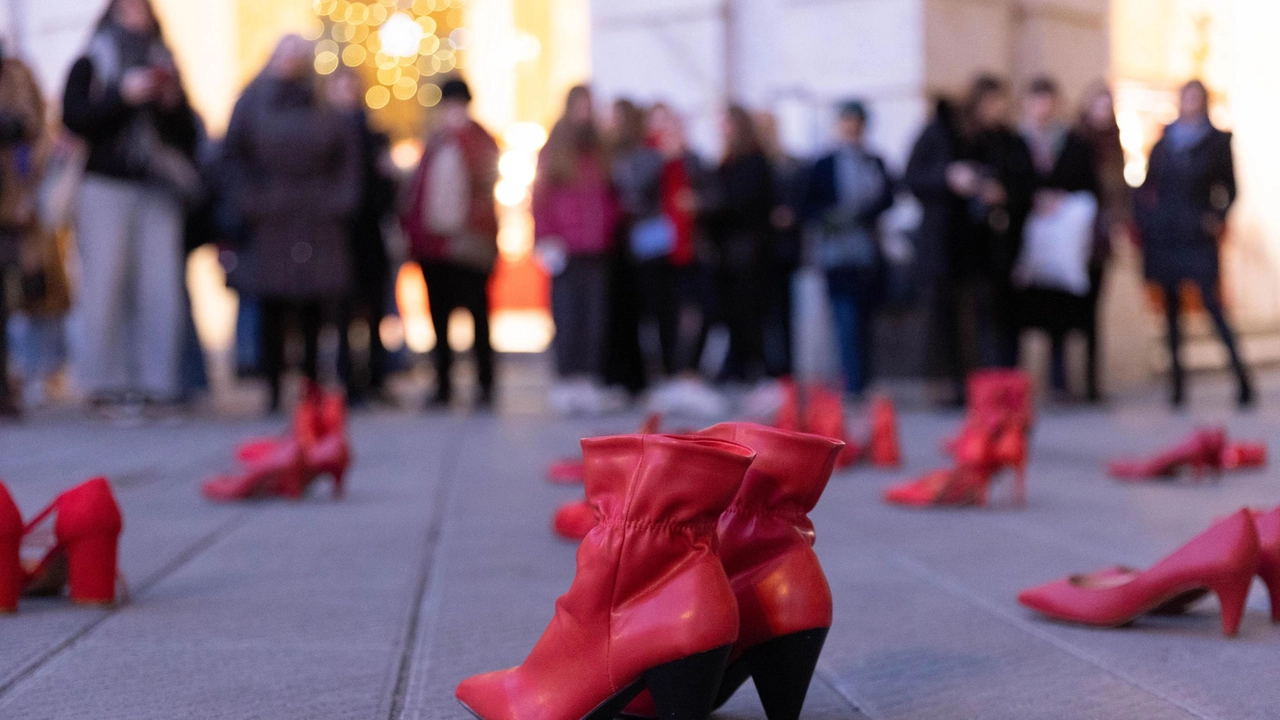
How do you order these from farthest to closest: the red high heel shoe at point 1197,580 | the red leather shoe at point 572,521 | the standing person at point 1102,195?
the standing person at point 1102,195
the red leather shoe at point 572,521
the red high heel shoe at point 1197,580

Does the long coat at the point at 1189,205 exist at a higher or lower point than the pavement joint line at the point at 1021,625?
higher

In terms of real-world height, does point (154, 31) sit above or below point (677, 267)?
above

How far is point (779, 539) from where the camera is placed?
204cm

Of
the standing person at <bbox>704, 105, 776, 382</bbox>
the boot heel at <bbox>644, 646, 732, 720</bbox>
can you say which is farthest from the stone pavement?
the standing person at <bbox>704, 105, 776, 382</bbox>

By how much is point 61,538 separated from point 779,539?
5.17ft

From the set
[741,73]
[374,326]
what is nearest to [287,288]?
[374,326]

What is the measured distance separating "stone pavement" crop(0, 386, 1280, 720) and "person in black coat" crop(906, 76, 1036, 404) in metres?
3.58

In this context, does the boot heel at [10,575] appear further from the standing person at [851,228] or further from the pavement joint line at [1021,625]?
the standing person at [851,228]

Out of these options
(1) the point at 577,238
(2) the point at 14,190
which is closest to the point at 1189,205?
(1) the point at 577,238

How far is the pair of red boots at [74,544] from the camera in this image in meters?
2.76

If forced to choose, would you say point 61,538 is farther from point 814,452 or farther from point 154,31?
point 154,31

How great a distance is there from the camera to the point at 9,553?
9.12 ft

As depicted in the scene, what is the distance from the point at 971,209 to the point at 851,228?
0.77 m

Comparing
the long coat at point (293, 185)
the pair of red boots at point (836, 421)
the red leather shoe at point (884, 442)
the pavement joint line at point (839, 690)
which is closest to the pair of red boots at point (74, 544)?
the pavement joint line at point (839, 690)
